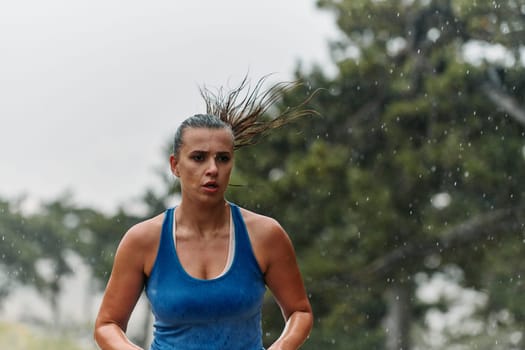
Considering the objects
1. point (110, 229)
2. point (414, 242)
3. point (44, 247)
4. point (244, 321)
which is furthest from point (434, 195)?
point (244, 321)

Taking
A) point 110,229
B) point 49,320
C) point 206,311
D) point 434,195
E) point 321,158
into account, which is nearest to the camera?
point 206,311

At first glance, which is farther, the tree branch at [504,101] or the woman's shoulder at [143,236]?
the tree branch at [504,101]

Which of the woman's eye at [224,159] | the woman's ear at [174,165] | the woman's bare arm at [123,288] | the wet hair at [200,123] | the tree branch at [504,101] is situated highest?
the tree branch at [504,101]

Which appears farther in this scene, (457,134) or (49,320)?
(49,320)

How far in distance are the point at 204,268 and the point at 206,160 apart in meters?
0.19

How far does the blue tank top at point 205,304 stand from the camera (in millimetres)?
1921

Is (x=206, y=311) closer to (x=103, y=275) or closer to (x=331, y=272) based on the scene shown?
(x=331, y=272)

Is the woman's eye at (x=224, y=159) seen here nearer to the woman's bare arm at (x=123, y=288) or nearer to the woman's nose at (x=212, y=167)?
the woman's nose at (x=212, y=167)

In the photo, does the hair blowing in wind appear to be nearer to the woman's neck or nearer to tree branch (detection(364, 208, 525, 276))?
the woman's neck

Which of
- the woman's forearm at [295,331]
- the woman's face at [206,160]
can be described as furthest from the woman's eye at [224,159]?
the woman's forearm at [295,331]

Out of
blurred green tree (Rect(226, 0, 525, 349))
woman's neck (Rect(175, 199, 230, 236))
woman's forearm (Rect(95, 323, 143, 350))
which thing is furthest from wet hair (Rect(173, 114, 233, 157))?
blurred green tree (Rect(226, 0, 525, 349))

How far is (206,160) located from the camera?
1.96 m

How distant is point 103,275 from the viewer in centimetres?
948

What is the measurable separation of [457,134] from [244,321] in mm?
7019
